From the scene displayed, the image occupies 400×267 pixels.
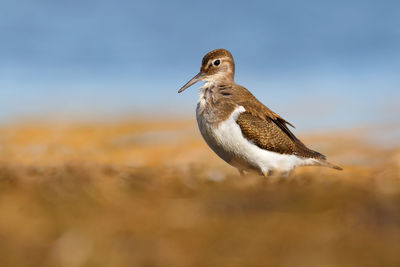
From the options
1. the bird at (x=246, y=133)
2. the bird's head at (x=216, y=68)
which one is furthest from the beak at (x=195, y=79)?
the bird at (x=246, y=133)

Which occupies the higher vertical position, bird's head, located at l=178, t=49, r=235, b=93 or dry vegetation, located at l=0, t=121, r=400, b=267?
bird's head, located at l=178, t=49, r=235, b=93

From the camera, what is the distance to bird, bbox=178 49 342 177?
8.79 meters

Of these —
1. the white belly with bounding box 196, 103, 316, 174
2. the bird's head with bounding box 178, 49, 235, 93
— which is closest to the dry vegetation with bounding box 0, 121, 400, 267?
the white belly with bounding box 196, 103, 316, 174

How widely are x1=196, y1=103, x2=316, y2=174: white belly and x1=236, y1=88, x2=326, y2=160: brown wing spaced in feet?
0.38

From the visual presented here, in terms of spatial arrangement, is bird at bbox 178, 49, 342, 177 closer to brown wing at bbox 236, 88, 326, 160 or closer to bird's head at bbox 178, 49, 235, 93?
brown wing at bbox 236, 88, 326, 160

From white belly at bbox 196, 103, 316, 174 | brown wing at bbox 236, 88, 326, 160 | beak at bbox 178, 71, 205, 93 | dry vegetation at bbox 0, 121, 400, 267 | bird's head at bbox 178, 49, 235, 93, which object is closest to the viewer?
dry vegetation at bbox 0, 121, 400, 267

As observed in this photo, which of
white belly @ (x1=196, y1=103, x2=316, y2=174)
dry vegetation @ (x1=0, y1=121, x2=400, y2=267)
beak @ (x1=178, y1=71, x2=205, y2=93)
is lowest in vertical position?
dry vegetation @ (x1=0, y1=121, x2=400, y2=267)

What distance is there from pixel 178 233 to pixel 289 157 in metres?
5.78

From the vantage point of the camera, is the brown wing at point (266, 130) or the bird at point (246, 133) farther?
the brown wing at point (266, 130)

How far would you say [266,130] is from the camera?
30.2 ft

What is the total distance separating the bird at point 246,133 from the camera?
879 centimetres

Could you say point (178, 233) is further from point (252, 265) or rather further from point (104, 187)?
point (104, 187)

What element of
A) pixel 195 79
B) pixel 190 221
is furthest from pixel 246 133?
pixel 190 221

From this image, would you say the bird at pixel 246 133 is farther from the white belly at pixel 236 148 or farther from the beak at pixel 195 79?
the beak at pixel 195 79
